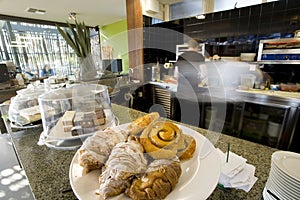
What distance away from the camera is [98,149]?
48cm

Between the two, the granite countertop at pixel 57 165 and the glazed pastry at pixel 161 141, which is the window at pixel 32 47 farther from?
the glazed pastry at pixel 161 141

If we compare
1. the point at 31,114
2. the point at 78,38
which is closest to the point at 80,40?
the point at 78,38

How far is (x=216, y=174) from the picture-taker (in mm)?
434

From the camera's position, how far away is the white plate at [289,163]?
0.39 metres

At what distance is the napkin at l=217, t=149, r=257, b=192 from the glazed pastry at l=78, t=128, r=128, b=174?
38 cm

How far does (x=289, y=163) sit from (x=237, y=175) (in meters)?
0.17

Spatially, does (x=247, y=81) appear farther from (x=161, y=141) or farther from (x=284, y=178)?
(x=161, y=141)

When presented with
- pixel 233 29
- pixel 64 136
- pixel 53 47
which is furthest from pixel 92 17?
pixel 64 136

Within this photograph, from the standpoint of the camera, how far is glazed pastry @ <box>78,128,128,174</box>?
461 millimetres

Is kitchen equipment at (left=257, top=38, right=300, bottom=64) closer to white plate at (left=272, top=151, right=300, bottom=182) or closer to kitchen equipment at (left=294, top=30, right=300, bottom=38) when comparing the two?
kitchen equipment at (left=294, top=30, right=300, bottom=38)

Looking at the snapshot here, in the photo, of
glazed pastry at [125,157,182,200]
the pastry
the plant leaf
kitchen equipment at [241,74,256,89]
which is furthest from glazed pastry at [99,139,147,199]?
kitchen equipment at [241,74,256,89]

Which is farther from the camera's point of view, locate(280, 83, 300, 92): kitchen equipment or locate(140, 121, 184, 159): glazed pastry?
locate(280, 83, 300, 92): kitchen equipment

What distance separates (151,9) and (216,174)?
2810mm

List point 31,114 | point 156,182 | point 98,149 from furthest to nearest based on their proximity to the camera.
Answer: point 31,114, point 98,149, point 156,182
